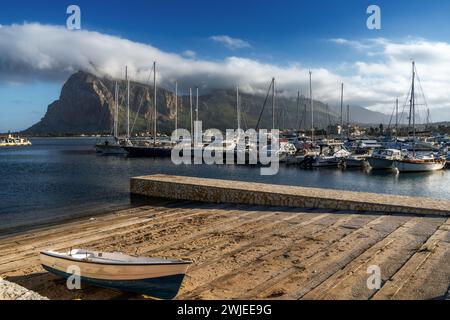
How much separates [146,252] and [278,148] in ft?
180

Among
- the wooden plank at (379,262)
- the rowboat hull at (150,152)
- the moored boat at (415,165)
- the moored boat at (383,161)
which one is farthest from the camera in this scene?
the rowboat hull at (150,152)

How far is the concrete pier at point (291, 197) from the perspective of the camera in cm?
1346

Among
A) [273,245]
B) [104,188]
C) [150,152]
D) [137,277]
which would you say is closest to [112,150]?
[150,152]

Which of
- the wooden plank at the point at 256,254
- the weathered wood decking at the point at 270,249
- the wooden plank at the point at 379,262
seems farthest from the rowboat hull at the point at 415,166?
the wooden plank at the point at 256,254

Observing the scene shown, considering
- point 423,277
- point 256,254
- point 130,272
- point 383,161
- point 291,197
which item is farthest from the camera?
point 383,161

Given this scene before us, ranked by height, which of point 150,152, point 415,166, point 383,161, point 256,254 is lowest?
point 256,254

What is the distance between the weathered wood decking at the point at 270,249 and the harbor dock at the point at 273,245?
2cm

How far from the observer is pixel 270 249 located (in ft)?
32.0

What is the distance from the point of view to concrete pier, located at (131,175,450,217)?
13.5 metres

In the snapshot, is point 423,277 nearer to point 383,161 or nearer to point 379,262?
point 379,262

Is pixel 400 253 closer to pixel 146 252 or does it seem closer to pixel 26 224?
pixel 146 252

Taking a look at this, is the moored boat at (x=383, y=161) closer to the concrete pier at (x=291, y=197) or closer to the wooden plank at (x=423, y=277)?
the concrete pier at (x=291, y=197)

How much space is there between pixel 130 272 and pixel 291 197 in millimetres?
9891
